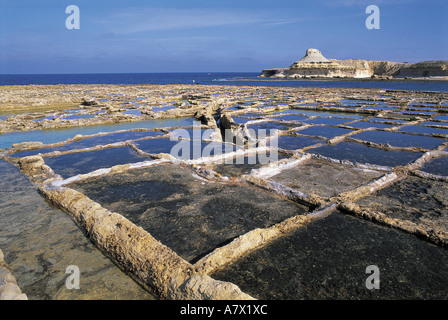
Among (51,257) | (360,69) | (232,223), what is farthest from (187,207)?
(360,69)

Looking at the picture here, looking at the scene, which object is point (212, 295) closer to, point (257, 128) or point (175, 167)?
point (175, 167)

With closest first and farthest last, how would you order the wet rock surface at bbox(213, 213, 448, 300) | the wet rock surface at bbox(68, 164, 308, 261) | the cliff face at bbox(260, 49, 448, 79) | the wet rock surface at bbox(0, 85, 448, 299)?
the wet rock surface at bbox(213, 213, 448, 300), the wet rock surface at bbox(0, 85, 448, 299), the wet rock surface at bbox(68, 164, 308, 261), the cliff face at bbox(260, 49, 448, 79)

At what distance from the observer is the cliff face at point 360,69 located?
224ft

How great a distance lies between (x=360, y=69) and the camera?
82.4 meters

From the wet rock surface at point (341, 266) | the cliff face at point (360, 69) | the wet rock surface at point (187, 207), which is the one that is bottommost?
the wet rock surface at point (341, 266)

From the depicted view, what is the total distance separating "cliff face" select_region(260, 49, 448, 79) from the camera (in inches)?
2691

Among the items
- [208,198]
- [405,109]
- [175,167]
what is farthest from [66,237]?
[405,109]

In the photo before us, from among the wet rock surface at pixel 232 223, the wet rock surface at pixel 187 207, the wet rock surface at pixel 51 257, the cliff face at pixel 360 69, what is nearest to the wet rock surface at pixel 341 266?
the wet rock surface at pixel 232 223

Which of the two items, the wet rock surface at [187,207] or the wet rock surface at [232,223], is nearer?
the wet rock surface at [232,223]

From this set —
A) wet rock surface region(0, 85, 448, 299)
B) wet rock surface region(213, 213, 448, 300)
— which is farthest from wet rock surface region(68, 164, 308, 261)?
wet rock surface region(213, 213, 448, 300)

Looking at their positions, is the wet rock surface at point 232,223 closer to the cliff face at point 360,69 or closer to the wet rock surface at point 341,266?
the wet rock surface at point 341,266

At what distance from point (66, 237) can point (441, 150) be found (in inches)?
323

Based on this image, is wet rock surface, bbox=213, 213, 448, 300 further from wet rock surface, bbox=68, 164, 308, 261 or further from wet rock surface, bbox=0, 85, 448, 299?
wet rock surface, bbox=68, 164, 308, 261

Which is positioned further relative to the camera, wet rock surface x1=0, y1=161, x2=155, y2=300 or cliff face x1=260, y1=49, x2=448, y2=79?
cliff face x1=260, y1=49, x2=448, y2=79
